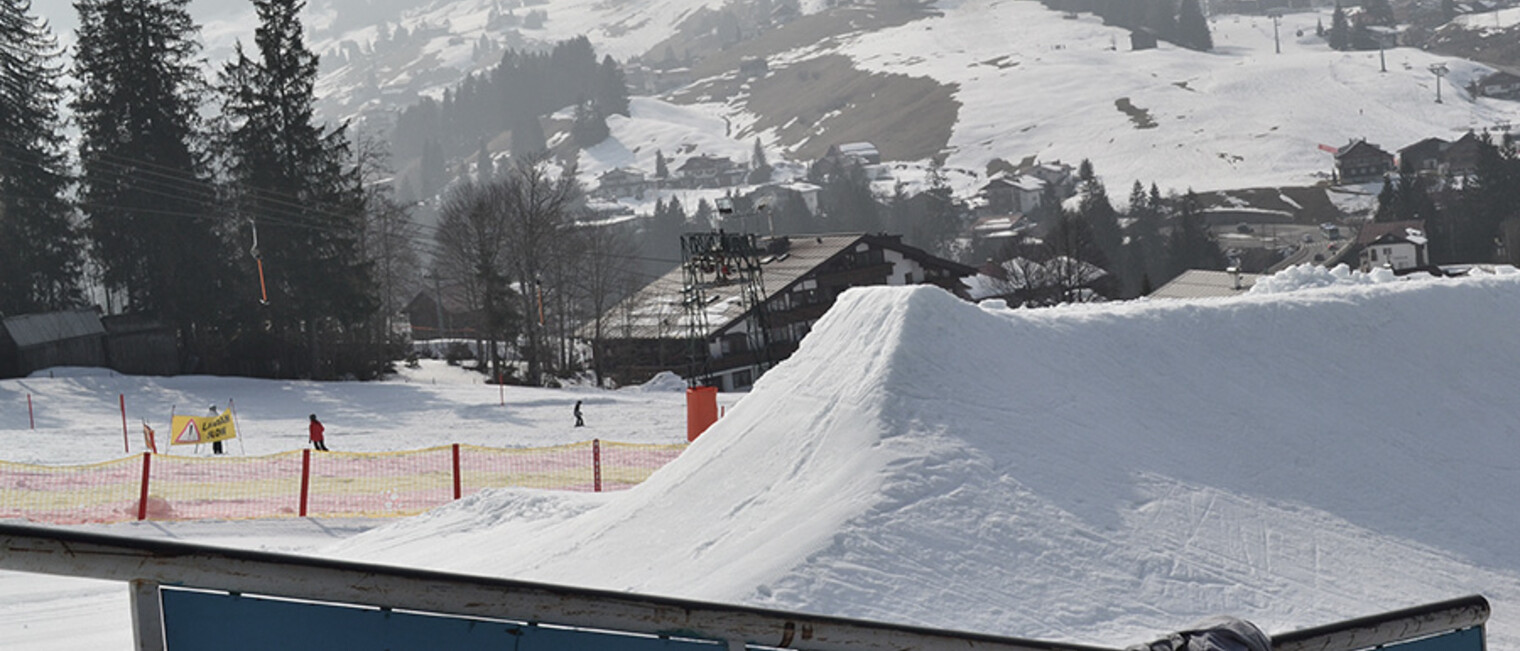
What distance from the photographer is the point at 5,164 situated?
1890 inches

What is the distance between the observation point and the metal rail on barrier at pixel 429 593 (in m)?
2.92

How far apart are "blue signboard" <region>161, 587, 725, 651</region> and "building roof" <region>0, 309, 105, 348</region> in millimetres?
49247

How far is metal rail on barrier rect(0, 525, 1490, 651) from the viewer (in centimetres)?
293

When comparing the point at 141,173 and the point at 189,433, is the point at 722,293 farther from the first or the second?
the point at 189,433

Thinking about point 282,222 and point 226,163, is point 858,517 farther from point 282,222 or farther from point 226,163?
point 226,163

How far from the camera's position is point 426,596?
3271 millimetres

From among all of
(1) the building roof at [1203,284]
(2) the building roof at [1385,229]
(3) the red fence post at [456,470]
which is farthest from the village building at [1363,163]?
(3) the red fence post at [456,470]

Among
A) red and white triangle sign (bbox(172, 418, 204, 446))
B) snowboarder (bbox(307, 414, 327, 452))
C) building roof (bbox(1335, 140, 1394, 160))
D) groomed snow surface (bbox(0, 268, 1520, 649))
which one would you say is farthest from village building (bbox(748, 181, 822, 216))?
groomed snow surface (bbox(0, 268, 1520, 649))

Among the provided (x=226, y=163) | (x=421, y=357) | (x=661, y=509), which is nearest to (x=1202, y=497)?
(x=661, y=509)

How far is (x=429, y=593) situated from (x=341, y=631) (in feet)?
0.80

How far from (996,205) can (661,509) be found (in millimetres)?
154417

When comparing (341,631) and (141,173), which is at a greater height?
(141,173)

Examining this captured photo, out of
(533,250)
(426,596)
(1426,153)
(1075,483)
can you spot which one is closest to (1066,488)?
(1075,483)

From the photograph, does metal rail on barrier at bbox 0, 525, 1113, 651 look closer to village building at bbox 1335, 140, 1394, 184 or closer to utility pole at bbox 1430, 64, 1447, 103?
village building at bbox 1335, 140, 1394, 184
